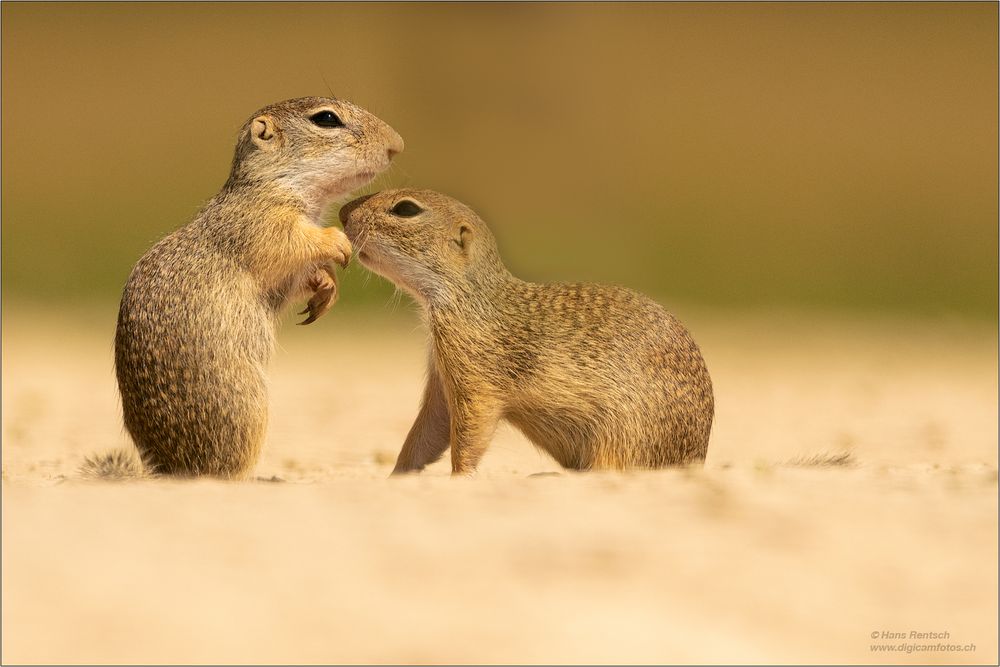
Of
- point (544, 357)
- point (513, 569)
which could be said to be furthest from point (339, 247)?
point (513, 569)

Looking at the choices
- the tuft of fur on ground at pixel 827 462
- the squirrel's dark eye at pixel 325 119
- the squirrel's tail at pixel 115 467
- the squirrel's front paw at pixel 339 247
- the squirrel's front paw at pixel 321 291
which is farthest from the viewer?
the squirrel's dark eye at pixel 325 119

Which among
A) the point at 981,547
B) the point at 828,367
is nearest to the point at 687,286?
the point at 828,367

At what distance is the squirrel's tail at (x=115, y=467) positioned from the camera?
6.05 m

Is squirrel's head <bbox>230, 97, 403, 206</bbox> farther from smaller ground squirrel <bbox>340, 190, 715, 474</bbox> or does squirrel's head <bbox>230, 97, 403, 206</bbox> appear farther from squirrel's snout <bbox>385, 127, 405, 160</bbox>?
smaller ground squirrel <bbox>340, 190, 715, 474</bbox>

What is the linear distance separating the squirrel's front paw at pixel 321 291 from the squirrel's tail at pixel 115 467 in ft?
3.42

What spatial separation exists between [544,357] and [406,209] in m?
1.07

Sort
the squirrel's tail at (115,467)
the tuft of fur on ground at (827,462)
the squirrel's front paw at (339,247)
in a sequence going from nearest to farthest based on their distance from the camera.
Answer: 1. the squirrel's tail at (115,467)
2. the squirrel's front paw at (339,247)
3. the tuft of fur on ground at (827,462)

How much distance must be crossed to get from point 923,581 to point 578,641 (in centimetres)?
112

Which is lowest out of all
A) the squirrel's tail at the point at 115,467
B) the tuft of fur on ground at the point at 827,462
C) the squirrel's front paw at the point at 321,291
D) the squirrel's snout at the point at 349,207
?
the squirrel's tail at the point at 115,467

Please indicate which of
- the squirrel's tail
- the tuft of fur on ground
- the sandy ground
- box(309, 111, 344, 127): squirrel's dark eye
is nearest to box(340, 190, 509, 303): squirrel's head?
box(309, 111, 344, 127): squirrel's dark eye

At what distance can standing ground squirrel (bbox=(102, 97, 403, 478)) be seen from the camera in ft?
20.1

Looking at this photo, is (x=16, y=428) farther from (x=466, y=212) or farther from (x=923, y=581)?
(x=923, y=581)

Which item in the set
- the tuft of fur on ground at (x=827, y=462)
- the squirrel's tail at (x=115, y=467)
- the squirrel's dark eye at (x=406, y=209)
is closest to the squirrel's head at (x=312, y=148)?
the squirrel's dark eye at (x=406, y=209)

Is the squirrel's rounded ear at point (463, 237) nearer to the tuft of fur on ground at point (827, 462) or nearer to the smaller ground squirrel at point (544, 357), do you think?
the smaller ground squirrel at point (544, 357)
